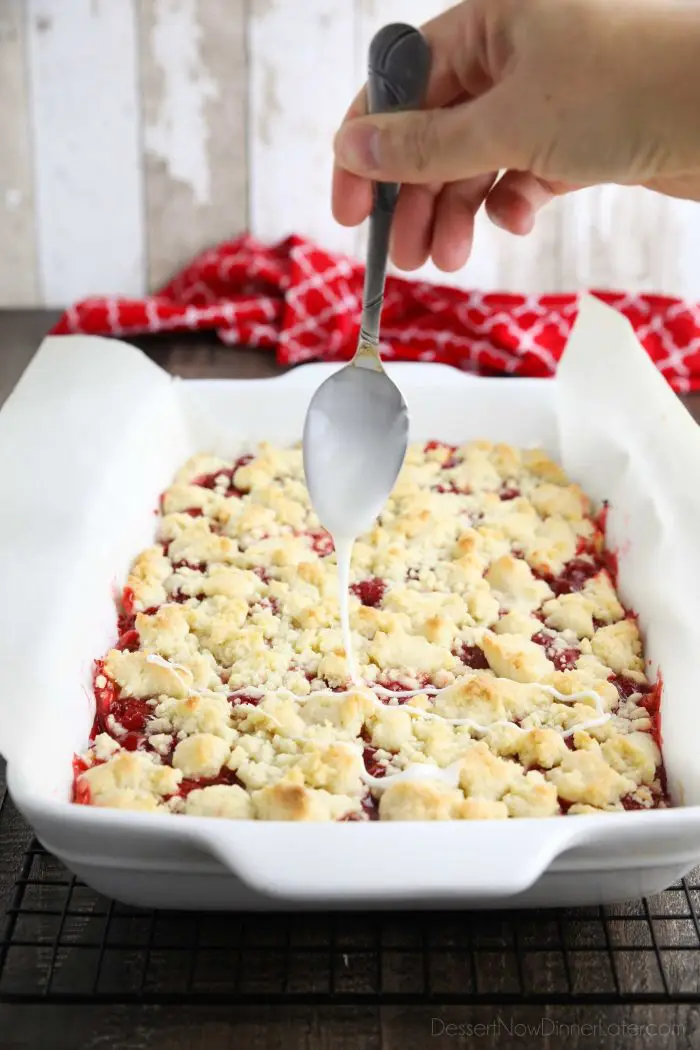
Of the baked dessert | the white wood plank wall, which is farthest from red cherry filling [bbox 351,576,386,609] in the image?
the white wood plank wall

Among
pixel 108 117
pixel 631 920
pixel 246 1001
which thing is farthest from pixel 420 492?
pixel 108 117

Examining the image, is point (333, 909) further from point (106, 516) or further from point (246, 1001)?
point (106, 516)

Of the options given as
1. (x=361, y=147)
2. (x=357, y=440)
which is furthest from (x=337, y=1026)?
(x=361, y=147)

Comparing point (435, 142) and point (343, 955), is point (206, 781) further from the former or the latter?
point (435, 142)

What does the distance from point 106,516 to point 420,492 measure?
0.47 meters

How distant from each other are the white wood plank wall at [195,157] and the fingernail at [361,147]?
1.28 meters

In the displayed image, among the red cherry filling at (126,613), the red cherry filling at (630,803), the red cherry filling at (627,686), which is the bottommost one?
the red cherry filling at (126,613)

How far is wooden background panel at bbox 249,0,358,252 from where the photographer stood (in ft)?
7.91

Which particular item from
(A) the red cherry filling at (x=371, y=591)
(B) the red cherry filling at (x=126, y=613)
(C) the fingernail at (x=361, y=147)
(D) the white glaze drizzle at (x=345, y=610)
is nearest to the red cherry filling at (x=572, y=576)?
(A) the red cherry filling at (x=371, y=591)

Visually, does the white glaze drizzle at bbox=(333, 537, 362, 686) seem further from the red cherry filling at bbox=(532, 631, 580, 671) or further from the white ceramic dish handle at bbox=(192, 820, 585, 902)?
the white ceramic dish handle at bbox=(192, 820, 585, 902)

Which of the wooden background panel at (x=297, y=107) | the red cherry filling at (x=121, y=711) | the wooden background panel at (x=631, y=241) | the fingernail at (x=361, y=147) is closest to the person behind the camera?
the fingernail at (x=361, y=147)

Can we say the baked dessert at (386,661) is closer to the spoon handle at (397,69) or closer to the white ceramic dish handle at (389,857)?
the white ceramic dish handle at (389,857)

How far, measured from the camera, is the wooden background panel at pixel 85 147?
7.86 feet

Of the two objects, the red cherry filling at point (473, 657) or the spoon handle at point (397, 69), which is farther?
the red cherry filling at point (473, 657)
